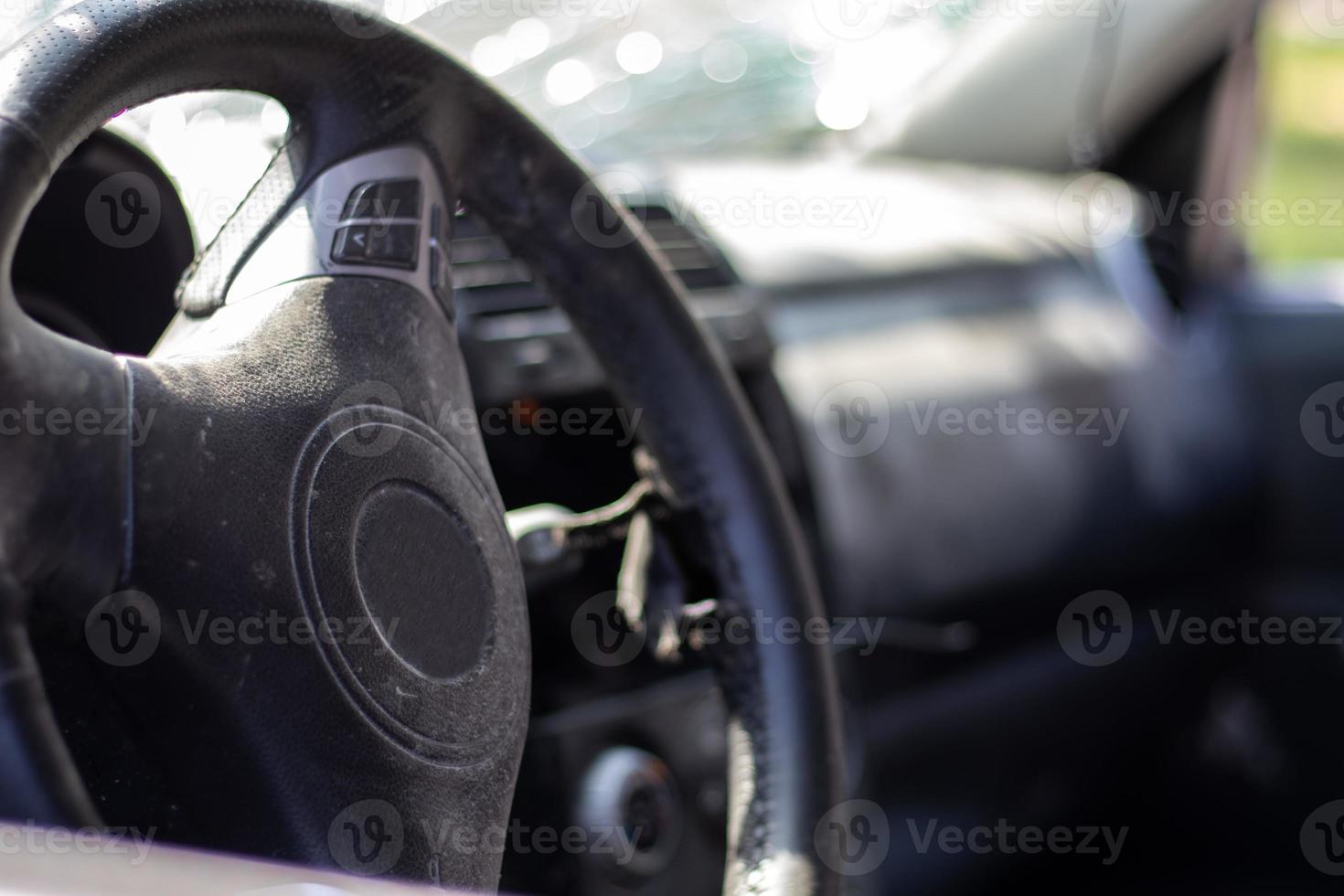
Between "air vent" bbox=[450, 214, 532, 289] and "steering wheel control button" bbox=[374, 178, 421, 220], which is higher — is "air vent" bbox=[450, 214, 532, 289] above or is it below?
above

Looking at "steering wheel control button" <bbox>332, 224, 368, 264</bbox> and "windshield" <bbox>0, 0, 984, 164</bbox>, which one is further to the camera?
"windshield" <bbox>0, 0, 984, 164</bbox>

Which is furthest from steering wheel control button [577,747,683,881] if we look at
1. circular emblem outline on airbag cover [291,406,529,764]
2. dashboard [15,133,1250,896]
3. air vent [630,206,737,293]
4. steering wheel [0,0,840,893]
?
air vent [630,206,737,293]

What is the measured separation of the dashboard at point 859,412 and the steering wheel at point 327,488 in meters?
0.10

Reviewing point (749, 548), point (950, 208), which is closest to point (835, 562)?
point (749, 548)

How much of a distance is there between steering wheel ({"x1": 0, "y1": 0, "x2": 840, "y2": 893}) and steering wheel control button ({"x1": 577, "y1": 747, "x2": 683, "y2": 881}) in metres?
0.35

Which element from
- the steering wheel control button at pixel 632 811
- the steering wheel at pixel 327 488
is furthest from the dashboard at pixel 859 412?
the steering wheel at pixel 327 488

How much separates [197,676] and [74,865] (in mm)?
225

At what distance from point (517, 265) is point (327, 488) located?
686mm

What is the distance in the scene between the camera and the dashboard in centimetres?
143

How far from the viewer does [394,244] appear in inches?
37.8

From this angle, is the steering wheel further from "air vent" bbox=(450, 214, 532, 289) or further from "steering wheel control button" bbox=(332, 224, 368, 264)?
"air vent" bbox=(450, 214, 532, 289)

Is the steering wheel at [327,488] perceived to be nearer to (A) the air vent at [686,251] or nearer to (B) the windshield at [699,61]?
(A) the air vent at [686,251]

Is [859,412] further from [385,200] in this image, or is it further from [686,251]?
[385,200]

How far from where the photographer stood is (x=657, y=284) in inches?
44.6
